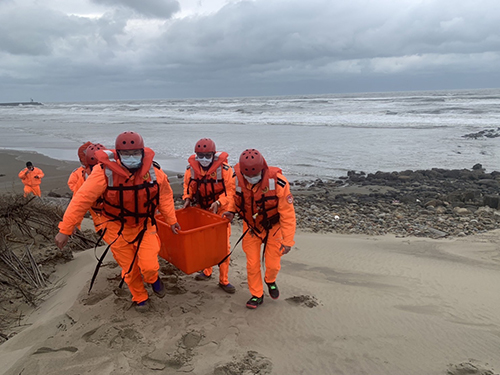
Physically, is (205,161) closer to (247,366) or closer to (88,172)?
(88,172)

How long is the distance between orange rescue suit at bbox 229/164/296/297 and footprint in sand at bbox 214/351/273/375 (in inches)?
39.9

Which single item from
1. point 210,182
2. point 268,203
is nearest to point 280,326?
point 268,203

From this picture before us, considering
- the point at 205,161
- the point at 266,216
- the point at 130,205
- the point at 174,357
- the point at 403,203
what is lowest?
the point at 403,203

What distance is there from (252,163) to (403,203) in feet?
23.8

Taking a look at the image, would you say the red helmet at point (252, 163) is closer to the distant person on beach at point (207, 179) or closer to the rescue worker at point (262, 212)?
the rescue worker at point (262, 212)

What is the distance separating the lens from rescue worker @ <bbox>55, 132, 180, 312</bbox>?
3.42 metres

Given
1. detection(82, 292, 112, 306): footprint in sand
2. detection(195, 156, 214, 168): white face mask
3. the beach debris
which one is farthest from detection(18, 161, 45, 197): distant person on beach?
detection(195, 156, 214, 168): white face mask

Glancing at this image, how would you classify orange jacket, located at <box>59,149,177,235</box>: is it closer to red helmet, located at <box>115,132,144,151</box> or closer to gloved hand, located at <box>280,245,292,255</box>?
red helmet, located at <box>115,132,144,151</box>

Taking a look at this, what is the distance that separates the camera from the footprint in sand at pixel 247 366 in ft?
10.1

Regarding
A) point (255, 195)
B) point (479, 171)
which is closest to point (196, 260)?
point (255, 195)

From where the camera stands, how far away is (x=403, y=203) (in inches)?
383

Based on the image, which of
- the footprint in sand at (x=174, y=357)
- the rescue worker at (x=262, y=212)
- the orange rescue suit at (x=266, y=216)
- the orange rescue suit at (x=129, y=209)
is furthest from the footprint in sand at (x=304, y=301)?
the orange rescue suit at (x=129, y=209)

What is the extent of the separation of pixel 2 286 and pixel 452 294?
5.64 m

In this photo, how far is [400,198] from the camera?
396 inches
